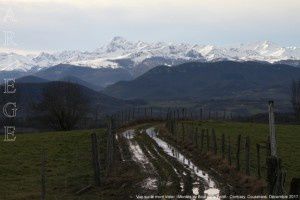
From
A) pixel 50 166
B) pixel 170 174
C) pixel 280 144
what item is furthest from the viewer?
pixel 280 144

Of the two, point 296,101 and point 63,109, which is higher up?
point 296,101

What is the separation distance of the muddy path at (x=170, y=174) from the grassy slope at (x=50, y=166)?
164 inches

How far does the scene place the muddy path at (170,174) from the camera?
94.1 ft

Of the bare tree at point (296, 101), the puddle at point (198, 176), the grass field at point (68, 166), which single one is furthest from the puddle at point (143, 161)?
the bare tree at point (296, 101)

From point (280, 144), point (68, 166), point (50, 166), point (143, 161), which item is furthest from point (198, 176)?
point (280, 144)

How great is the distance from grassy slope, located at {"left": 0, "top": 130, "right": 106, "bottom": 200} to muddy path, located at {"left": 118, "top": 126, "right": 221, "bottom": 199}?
4162 millimetres

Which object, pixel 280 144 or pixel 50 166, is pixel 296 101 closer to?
pixel 280 144

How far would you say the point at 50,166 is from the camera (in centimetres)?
5100

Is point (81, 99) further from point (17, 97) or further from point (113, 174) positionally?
point (113, 174)

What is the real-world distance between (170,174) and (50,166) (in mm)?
19196

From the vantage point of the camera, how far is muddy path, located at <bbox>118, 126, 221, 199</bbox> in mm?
28672

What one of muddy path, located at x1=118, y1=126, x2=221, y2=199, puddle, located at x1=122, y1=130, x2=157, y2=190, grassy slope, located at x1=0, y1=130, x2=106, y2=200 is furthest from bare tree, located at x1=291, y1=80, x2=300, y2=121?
muddy path, located at x1=118, y1=126, x2=221, y2=199

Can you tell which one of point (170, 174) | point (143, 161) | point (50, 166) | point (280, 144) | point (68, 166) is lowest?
point (50, 166)

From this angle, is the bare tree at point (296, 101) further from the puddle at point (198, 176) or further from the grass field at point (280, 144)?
the puddle at point (198, 176)
